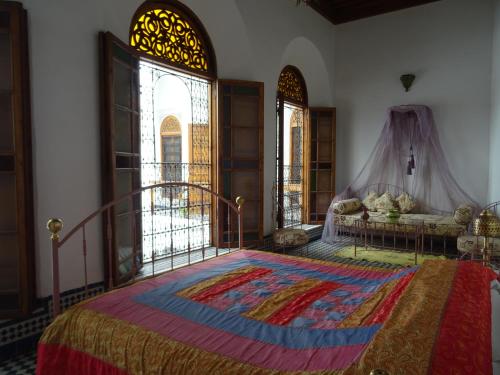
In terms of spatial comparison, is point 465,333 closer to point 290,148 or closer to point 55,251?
point 55,251

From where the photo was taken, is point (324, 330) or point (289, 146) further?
point (289, 146)

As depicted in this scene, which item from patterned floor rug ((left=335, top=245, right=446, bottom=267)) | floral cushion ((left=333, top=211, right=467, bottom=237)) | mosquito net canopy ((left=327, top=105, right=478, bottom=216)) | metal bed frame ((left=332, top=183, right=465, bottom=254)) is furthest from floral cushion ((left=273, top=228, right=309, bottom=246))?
mosquito net canopy ((left=327, top=105, right=478, bottom=216))

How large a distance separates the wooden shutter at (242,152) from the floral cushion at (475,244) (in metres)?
2.51

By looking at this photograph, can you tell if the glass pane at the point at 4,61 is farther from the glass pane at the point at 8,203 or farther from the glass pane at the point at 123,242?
the glass pane at the point at 123,242

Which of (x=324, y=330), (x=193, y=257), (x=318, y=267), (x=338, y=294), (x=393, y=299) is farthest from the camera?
(x=193, y=257)

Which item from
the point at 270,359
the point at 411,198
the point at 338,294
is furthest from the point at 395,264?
the point at 270,359

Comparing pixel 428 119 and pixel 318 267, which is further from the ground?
pixel 428 119

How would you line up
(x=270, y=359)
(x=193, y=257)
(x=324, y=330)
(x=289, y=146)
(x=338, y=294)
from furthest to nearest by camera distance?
(x=289, y=146), (x=193, y=257), (x=338, y=294), (x=324, y=330), (x=270, y=359)

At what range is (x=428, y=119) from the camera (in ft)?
19.8

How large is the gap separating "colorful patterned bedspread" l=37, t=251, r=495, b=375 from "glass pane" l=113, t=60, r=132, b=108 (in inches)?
68.0

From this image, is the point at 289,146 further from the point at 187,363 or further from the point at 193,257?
the point at 187,363

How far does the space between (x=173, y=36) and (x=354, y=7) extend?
12.3 feet

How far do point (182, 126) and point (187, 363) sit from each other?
22.4ft

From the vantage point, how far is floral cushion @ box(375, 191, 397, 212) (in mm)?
6137
